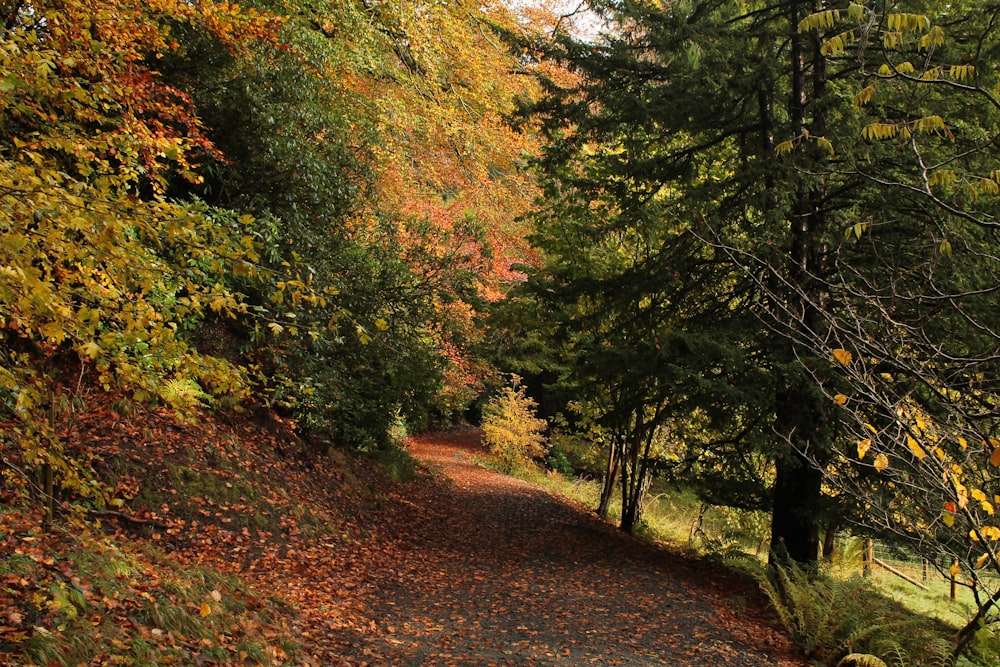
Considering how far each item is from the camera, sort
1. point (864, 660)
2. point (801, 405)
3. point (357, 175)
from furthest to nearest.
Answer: point (357, 175)
point (801, 405)
point (864, 660)

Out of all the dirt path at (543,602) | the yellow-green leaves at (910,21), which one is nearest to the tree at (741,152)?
the dirt path at (543,602)

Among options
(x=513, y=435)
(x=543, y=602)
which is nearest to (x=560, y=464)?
(x=513, y=435)

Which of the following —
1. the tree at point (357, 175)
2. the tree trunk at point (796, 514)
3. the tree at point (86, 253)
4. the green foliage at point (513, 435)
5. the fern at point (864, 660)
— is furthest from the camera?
the green foliage at point (513, 435)

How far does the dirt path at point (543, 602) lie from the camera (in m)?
5.32

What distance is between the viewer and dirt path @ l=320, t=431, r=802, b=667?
5320mm

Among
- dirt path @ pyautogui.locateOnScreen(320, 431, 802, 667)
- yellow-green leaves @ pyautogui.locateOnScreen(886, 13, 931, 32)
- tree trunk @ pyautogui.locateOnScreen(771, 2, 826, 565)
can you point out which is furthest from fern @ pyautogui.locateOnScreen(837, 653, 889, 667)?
yellow-green leaves @ pyautogui.locateOnScreen(886, 13, 931, 32)

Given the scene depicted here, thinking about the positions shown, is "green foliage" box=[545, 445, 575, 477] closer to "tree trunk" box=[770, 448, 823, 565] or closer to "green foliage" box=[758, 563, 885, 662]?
"tree trunk" box=[770, 448, 823, 565]

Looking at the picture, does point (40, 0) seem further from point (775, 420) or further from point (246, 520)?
point (775, 420)

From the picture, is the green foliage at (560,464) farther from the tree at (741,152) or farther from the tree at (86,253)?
the tree at (86,253)

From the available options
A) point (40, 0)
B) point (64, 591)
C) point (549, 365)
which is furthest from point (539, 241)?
point (64, 591)

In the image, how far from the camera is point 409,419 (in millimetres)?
11273

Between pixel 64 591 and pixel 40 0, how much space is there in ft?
11.2

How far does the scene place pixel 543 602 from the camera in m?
6.47

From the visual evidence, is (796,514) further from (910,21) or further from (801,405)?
(910,21)
